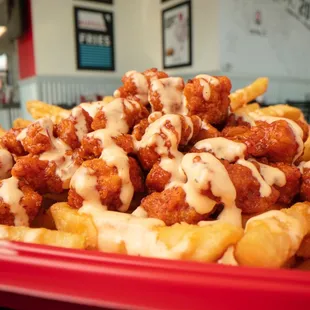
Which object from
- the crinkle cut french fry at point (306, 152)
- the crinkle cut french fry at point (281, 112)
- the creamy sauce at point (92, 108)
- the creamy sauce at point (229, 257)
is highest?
the creamy sauce at point (92, 108)

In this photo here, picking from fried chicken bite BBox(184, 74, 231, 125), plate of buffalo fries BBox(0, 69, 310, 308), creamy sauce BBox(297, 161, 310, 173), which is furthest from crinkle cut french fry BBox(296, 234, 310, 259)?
fried chicken bite BBox(184, 74, 231, 125)

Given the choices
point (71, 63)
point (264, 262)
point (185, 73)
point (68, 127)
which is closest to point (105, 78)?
point (71, 63)

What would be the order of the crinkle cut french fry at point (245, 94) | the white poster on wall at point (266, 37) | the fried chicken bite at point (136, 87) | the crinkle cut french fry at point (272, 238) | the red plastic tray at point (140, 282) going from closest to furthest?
the red plastic tray at point (140, 282)
the crinkle cut french fry at point (272, 238)
the fried chicken bite at point (136, 87)
the crinkle cut french fry at point (245, 94)
the white poster on wall at point (266, 37)

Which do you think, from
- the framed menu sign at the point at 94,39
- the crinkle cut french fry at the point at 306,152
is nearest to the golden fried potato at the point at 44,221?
the crinkle cut french fry at the point at 306,152

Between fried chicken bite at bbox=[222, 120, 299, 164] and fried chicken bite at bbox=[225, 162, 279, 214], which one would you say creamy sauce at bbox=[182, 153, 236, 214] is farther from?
fried chicken bite at bbox=[222, 120, 299, 164]

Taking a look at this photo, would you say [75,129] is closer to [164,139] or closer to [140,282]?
[164,139]

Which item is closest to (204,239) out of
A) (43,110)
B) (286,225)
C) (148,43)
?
(286,225)

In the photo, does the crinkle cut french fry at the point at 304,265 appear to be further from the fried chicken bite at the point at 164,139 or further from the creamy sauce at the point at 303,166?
the fried chicken bite at the point at 164,139
